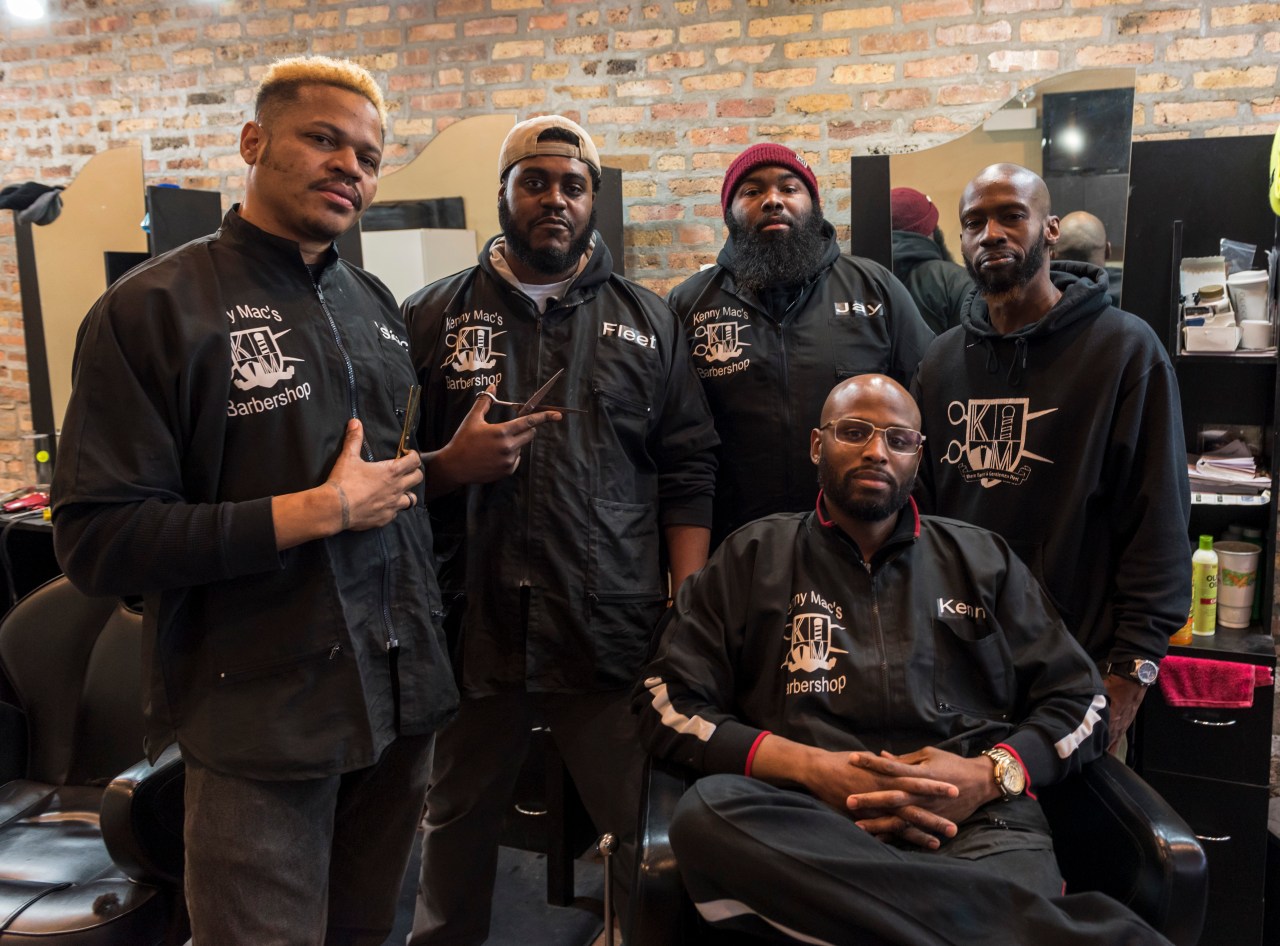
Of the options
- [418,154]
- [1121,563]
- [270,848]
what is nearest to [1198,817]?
[1121,563]

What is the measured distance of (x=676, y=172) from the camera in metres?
3.21

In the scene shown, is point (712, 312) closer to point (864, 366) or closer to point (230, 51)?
point (864, 366)

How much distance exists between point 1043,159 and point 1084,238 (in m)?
0.27

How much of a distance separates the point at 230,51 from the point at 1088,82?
10.1 feet

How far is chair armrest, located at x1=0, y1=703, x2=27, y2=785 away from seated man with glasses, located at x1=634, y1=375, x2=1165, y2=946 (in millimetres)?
1580

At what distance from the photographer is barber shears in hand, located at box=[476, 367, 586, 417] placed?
5.93 ft

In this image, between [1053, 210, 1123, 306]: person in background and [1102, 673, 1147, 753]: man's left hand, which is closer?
[1102, 673, 1147, 753]: man's left hand

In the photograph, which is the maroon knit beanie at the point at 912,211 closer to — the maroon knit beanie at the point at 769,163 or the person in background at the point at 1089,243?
the person in background at the point at 1089,243

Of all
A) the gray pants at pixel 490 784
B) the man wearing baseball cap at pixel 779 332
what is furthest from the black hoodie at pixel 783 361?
the gray pants at pixel 490 784

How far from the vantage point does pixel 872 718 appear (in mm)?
1653

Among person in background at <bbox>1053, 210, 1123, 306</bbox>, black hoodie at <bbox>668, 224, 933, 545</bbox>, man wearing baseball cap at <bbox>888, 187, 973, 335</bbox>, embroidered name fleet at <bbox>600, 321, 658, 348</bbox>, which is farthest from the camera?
man wearing baseball cap at <bbox>888, 187, 973, 335</bbox>

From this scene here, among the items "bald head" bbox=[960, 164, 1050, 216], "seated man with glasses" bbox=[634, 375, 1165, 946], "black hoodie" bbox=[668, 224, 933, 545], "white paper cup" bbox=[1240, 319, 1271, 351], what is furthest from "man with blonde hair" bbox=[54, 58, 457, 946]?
"white paper cup" bbox=[1240, 319, 1271, 351]

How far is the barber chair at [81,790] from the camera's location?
1.71m

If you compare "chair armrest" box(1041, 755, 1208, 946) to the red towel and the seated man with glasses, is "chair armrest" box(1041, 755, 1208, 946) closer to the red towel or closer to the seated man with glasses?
the seated man with glasses
